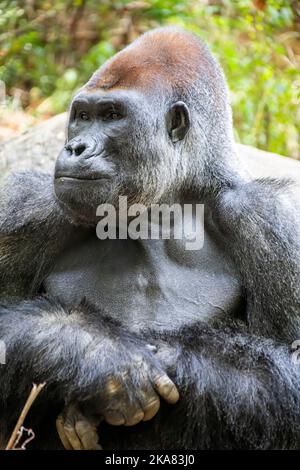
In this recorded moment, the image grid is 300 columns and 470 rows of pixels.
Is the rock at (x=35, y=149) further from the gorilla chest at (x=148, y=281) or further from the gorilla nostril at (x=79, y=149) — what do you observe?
the gorilla nostril at (x=79, y=149)

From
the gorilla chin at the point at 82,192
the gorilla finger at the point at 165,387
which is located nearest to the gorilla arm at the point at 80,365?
the gorilla finger at the point at 165,387

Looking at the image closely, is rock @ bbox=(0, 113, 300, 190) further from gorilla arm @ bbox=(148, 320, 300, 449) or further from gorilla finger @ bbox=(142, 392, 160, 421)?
gorilla finger @ bbox=(142, 392, 160, 421)

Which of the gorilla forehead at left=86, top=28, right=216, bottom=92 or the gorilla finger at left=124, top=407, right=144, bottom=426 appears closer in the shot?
the gorilla finger at left=124, top=407, right=144, bottom=426

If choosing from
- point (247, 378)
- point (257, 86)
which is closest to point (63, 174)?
point (247, 378)

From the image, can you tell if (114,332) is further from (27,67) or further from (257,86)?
(27,67)

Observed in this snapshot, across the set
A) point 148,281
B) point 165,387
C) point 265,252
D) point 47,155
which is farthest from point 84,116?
point 47,155

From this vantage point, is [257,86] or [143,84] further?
[257,86]

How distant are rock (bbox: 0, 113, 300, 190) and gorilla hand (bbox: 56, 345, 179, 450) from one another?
8.89ft

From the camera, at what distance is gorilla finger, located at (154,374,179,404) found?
3.26 metres

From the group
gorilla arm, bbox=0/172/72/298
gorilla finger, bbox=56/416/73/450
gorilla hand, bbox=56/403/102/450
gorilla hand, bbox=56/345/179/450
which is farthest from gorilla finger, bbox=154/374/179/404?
gorilla arm, bbox=0/172/72/298

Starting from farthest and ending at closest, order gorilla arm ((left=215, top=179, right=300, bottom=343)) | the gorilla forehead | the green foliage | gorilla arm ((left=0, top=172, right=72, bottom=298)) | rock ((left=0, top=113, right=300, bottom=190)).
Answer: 1. the green foliage
2. rock ((left=0, top=113, right=300, bottom=190))
3. gorilla arm ((left=0, top=172, right=72, bottom=298))
4. the gorilla forehead
5. gorilla arm ((left=215, top=179, right=300, bottom=343))

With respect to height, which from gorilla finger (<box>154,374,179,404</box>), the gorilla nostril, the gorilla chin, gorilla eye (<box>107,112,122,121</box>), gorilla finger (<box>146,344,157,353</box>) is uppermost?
gorilla eye (<box>107,112,122,121</box>)

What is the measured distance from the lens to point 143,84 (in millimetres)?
3779
